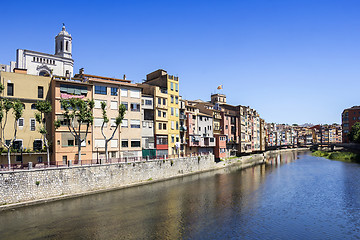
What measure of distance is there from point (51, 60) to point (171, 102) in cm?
5519

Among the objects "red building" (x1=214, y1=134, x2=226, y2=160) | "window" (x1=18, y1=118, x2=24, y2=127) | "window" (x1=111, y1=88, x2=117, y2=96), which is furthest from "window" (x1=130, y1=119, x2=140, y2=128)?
"red building" (x1=214, y1=134, x2=226, y2=160)

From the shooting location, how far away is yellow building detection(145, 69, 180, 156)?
67.7 metres

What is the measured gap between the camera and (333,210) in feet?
113

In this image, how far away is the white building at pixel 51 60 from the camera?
90.8m

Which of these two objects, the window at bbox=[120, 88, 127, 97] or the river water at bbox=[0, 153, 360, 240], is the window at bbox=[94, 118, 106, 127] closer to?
the window at bbox=[120, 88, 127, 97]

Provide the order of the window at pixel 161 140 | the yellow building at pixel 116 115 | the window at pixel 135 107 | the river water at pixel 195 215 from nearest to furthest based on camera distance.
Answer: the river water at pixel 195 215 → the yellow building at pixel 116 115 → the window at pixel 135 107 → the window at pixel 161 140

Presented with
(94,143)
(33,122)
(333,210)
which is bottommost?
(333,210)

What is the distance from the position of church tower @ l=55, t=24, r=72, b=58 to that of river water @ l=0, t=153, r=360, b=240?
254 ft

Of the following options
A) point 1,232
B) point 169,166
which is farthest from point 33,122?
point 169,166

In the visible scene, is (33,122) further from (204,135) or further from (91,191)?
(204,135)

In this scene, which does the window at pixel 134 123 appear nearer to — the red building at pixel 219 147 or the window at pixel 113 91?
the window at pixel 113 91

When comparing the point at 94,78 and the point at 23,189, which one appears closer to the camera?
the point at 23,189

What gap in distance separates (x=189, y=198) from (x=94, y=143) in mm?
22302

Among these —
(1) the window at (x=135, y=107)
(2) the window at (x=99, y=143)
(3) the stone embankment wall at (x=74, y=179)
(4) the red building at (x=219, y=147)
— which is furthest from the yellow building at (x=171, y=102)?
(4) the red building at (x=219, y=147)
